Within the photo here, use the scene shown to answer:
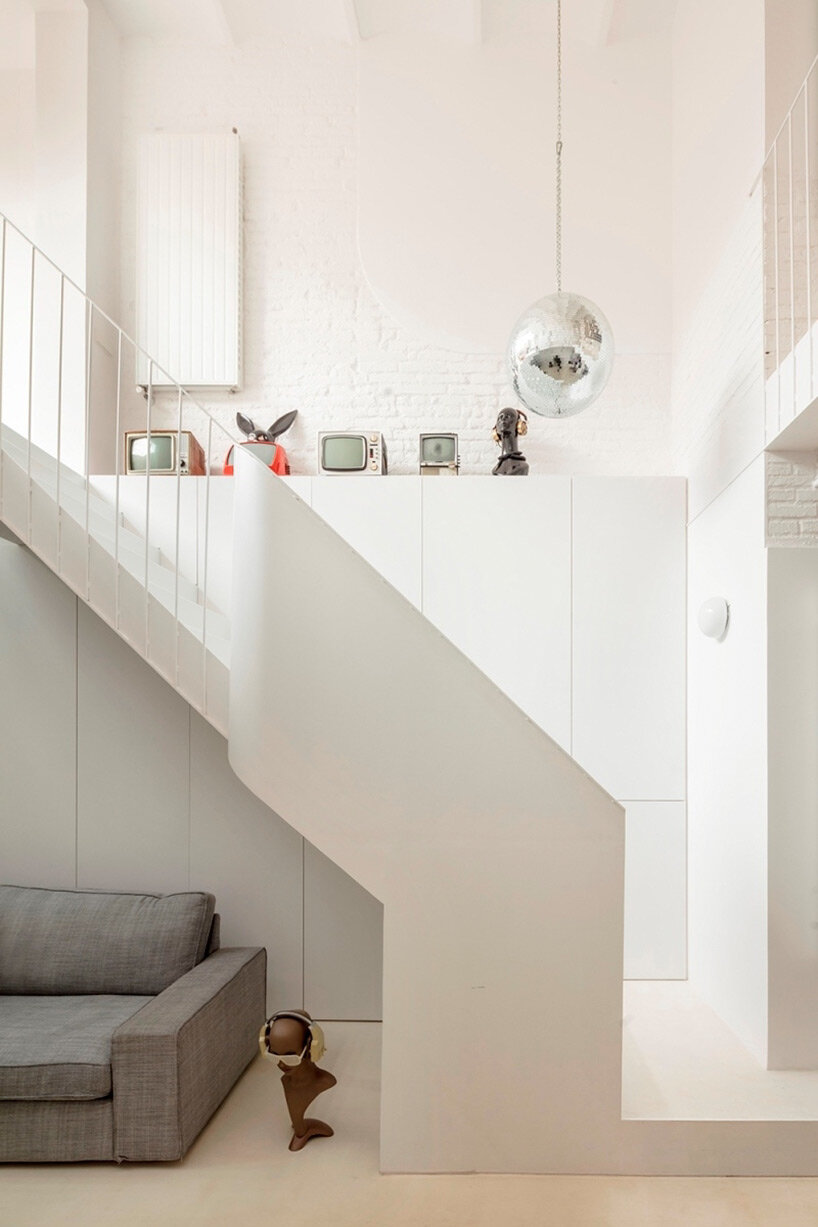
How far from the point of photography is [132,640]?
383cm

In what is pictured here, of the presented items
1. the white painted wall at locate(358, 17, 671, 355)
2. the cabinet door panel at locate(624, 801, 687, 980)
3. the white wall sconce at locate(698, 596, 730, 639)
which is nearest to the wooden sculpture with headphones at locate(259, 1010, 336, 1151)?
the cabinet door panel at locate(624, 801, 687, 980)

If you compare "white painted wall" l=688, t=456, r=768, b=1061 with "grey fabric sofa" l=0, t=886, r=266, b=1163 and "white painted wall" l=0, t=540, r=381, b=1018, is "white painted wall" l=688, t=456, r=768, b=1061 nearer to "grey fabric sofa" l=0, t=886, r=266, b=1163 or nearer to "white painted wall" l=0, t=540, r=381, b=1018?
"white painted wall" l=0, t=540, r=381, b=1018

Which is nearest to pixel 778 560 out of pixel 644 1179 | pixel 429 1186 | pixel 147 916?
pixel 644 1179

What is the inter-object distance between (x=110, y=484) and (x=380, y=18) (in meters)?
2.85

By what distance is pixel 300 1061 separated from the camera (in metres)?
3.52

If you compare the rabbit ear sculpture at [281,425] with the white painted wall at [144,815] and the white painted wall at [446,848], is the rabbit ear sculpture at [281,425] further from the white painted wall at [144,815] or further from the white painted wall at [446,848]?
the white painted wall at [446,848]

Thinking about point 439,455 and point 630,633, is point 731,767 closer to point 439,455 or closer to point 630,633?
point 630,633

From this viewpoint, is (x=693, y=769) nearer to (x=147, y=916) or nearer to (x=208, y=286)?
(x=147, y=916)

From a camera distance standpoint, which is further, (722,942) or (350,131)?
(350,131)

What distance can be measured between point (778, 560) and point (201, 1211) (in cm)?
276

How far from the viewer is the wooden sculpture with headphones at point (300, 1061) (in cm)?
344

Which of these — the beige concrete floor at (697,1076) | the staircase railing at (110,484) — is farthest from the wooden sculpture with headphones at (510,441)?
the beige concrete floor at (697,1076)

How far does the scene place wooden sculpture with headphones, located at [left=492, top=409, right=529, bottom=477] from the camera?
521 cm

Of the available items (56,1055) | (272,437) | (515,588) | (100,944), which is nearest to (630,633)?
(515,588)
